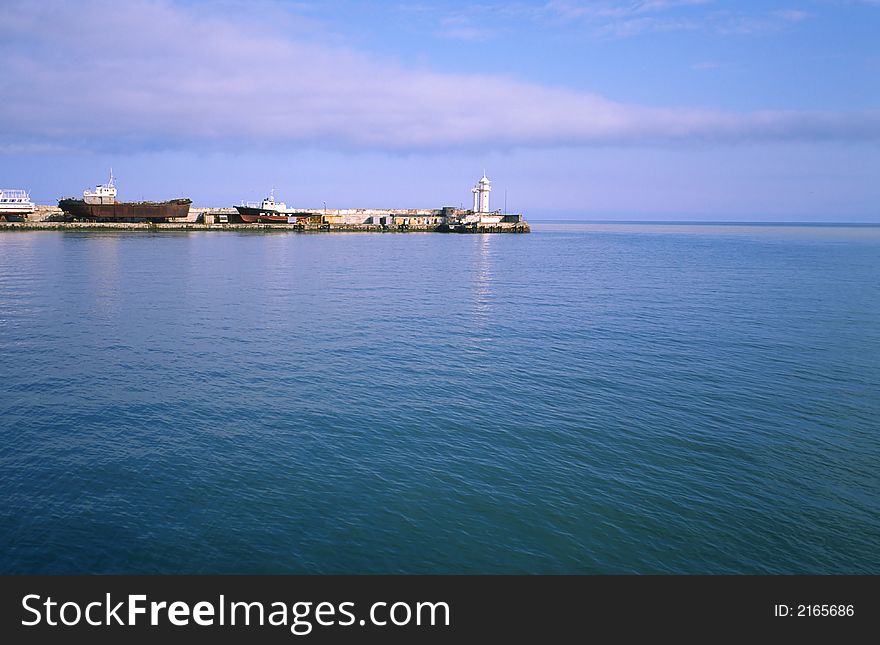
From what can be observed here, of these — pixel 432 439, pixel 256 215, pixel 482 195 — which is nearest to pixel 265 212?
pixel 256 215

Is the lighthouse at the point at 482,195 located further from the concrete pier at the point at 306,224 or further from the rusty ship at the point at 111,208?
the rusty ship at the point at 111,208

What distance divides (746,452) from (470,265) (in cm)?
7254

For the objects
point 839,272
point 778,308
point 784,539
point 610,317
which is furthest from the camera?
point 839,272

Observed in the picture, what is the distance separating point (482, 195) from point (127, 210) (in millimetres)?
102222

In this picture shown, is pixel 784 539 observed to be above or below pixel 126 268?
below

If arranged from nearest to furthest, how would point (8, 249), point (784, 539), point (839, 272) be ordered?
point (784, 539)
point (839, 272)
point (8, 249)

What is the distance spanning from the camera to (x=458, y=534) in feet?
51.5

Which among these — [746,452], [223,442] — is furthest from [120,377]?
[746,452]

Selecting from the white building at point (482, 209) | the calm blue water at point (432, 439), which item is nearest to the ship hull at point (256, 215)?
the white building at point (482, 209)

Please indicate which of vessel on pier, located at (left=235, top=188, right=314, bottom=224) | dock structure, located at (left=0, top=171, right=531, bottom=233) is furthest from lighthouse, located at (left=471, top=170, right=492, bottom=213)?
vessel on pier, located at (left=235, top=188, right=314, bottom=224)

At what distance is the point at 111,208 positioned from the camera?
146500mm

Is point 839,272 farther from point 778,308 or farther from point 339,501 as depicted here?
point 339,501

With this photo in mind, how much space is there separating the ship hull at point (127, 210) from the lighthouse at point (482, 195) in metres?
86.2

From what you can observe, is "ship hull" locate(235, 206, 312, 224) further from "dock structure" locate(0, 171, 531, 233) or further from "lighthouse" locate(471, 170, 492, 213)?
"lighthouse" locate(471, 170, 492, 213)
